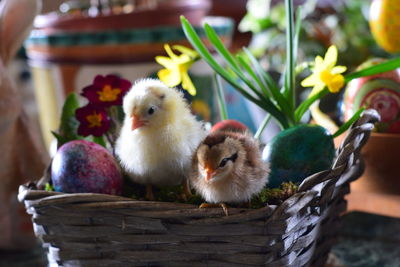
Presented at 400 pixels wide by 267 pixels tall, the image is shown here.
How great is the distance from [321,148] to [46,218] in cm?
27

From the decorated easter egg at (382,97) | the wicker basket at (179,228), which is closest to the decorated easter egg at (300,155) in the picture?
the wicker basket at (179,228)

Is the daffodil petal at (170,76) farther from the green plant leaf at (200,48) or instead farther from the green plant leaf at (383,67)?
the green plant leaf at (383,67)

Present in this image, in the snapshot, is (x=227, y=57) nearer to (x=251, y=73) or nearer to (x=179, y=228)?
(x=251, y=73)

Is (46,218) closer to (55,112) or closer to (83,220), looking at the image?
(83,220)

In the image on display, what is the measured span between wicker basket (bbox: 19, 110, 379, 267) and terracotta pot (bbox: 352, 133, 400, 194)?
0.13m

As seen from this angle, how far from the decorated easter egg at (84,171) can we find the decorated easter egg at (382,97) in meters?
0.31

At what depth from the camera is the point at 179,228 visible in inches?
17.5

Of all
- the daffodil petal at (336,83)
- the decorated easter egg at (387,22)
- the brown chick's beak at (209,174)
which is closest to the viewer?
the brown chick's beak at (209,174)

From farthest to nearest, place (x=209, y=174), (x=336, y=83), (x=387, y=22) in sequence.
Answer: (x=387, y=22) → (x=336, y=83) → (x=209, y=174)

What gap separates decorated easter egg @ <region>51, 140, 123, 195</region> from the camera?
0.50m

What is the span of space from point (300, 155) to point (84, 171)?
21cm

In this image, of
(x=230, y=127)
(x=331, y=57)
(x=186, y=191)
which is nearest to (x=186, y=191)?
(x=186, y=191)

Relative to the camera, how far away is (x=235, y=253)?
0.45m

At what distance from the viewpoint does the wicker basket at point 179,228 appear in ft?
1.42
